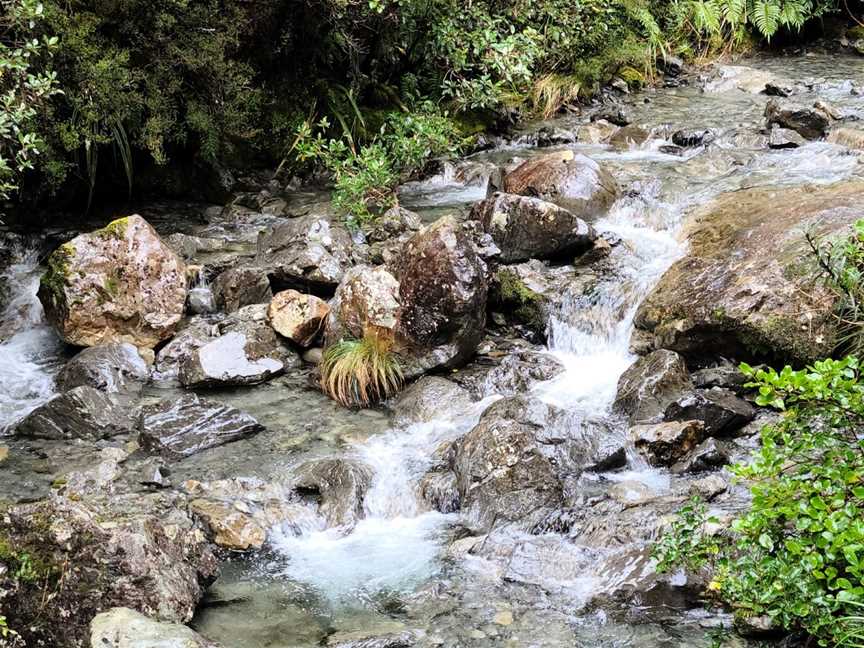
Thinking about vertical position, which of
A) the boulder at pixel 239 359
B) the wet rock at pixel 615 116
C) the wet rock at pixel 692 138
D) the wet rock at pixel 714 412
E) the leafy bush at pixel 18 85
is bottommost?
the wet rock at pixel 714 412

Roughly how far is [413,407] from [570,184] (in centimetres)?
407

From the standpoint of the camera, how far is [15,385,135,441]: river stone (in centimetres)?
685

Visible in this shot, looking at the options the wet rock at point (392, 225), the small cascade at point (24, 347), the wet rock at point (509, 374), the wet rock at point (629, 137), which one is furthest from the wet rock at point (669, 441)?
the wet rock at point (629, 137)

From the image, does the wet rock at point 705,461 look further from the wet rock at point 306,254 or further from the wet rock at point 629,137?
the wet rock at point 629,137

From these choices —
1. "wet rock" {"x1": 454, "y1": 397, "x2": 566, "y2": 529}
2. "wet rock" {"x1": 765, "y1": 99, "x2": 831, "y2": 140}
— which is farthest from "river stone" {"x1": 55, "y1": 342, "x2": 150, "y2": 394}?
"wet rock" {"x1": 765, "y1": 99, "x2": 831, "y2": 140}

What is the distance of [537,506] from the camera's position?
5633mm

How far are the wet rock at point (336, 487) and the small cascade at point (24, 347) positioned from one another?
2.88 m

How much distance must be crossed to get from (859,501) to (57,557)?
3.76 metres

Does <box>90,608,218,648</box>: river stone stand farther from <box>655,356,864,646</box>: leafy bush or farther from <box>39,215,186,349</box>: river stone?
<box>39,215,186,349</box>: river stone

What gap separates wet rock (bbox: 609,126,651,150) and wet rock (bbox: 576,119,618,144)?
208 mm

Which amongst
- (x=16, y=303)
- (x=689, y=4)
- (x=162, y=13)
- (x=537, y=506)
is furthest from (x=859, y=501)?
(x=689, y=4)

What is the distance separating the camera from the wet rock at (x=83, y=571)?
392 cm

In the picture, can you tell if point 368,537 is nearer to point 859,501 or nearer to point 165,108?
point 859,501

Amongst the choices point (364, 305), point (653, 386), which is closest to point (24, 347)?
point (364, 305)
